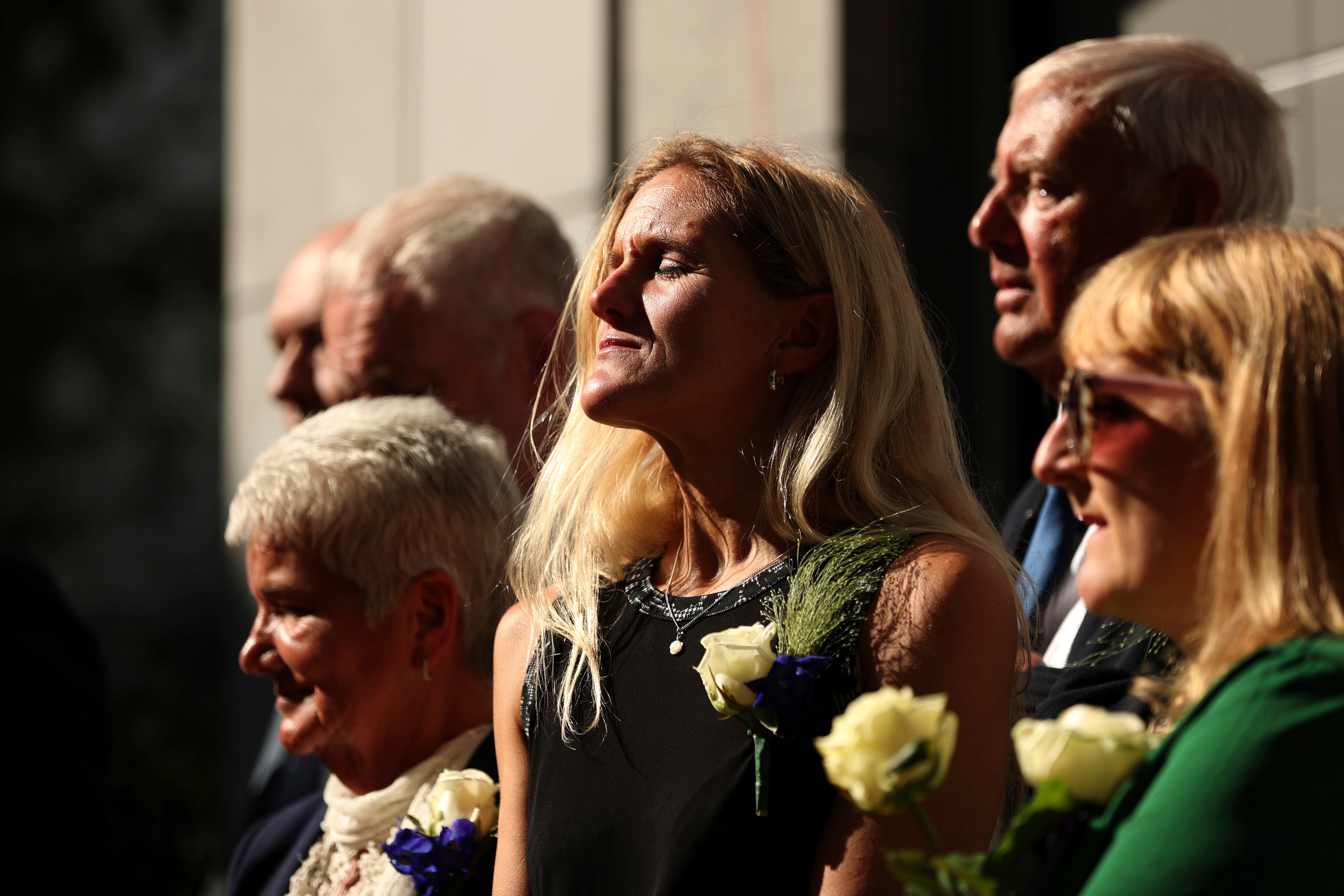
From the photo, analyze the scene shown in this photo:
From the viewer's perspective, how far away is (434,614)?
9.37 feet

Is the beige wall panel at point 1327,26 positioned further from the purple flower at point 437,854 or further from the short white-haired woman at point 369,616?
the purple flower at point 437,854

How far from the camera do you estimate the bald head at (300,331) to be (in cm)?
403

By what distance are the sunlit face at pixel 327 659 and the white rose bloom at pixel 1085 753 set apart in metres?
1.67

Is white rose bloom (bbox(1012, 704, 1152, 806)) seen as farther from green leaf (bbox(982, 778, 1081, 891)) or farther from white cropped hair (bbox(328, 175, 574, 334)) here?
white cropped hair (bbox(328, 175, 574, 334))

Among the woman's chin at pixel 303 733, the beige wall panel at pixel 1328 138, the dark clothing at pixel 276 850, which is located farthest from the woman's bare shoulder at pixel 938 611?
the beige wall panel at pixel 1328 138

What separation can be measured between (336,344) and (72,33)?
9205 mm

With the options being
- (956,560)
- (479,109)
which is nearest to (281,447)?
(956,560)

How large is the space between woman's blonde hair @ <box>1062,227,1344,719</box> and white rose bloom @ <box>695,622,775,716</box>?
20.8 inches

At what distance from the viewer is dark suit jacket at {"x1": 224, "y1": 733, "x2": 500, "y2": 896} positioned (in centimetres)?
291

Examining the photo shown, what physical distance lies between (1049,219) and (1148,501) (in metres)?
1.52

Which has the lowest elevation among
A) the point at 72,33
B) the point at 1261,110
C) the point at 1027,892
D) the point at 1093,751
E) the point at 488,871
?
the point at 488,871

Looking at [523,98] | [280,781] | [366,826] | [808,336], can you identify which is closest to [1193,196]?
[808,336]

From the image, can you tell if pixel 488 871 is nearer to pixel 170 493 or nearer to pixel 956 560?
pixel 956 560

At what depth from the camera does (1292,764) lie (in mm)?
1281
